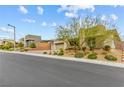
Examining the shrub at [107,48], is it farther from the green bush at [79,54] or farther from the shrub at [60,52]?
the shrub at [60,52]

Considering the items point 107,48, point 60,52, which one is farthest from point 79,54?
point 60,52

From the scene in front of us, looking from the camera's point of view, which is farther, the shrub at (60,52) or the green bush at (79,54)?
the shrub at (60,52)

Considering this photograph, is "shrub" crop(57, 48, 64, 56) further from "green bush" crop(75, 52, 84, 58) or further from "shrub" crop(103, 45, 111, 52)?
"shrub" crop(103, 45, 111, 52)

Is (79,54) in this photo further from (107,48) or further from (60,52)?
(60,52)

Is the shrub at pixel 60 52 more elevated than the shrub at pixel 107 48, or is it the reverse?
the shrub at pixel 107 48

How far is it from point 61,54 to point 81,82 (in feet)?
62.9

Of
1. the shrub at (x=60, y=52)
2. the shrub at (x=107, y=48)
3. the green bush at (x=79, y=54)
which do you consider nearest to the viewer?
the green bush at (x=79, y=54)

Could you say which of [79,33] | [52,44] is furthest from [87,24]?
[52,44]

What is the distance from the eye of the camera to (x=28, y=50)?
37.0 m

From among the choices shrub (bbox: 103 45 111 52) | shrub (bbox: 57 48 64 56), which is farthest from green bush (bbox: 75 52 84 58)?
shrub (bbox: 57 48 64 56)

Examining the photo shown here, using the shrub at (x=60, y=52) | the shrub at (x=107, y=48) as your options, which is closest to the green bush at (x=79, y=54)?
the shrub at (x=107, y=48)

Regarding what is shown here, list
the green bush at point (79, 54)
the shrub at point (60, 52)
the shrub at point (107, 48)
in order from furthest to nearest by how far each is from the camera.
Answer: the shrub at point (60, 52) → the shrub at point (107, 48) → the green bush at point (79, 54)
